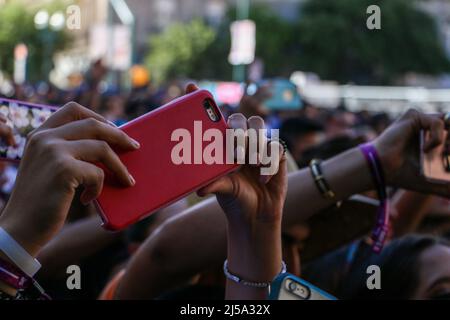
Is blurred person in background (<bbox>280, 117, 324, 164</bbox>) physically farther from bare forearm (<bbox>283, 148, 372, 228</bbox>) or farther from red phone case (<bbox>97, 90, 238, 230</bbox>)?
red phone case (<bbox>97, 90, 238, 230</bbox>)

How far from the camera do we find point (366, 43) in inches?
1695

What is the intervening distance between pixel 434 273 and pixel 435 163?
0.37 metres

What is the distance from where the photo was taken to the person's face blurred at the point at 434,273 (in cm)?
189

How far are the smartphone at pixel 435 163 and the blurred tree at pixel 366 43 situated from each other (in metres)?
41.2

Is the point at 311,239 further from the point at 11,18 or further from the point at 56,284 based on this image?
the point at 11,18

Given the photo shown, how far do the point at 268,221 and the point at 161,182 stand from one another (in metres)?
0.29

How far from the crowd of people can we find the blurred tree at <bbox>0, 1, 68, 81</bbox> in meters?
32.6

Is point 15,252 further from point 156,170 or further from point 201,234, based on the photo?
point 201,234

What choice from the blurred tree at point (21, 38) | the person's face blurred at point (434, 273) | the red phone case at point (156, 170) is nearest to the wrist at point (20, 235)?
the red phone case at point (156, 170)

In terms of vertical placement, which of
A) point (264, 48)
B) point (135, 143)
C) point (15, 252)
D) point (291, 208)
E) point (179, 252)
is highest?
point (135, 143)

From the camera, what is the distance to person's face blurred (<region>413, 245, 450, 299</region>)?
1888 millimetres

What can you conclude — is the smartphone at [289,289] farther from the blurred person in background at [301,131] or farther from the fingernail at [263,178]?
the blurred person in background at [301,131]

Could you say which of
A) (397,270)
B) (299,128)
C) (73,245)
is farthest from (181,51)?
(397,270)

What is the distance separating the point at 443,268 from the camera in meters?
1.92
